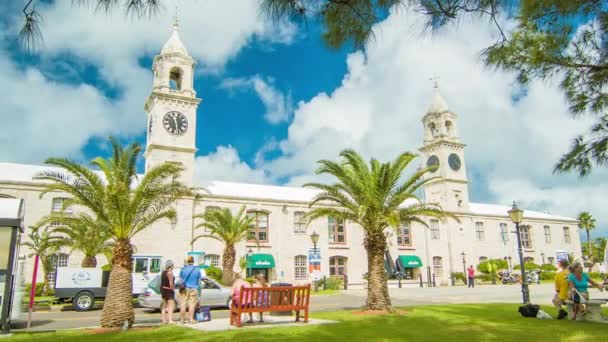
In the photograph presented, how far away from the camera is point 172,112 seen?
122ft

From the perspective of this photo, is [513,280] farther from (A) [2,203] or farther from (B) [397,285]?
(A) [2,203]

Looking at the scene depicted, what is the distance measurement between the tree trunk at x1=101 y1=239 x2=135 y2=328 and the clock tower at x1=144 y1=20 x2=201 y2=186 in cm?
2352

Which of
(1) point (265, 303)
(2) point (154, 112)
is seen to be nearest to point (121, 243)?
(1) point (265, 303)

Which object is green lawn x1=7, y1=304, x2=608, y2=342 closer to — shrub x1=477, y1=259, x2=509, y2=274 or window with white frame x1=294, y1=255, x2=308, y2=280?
window with white frame x1=294, y1=255, x2=308, y2=280

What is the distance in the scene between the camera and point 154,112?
121ft

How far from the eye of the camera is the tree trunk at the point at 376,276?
49.5ft

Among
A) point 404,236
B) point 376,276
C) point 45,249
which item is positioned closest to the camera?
point 376,276

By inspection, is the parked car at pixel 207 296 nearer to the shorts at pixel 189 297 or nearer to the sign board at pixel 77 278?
the sign board at pixel 77 278

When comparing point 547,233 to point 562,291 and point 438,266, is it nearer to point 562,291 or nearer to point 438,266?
point 438,266

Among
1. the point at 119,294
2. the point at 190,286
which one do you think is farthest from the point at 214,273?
the point at 190,286

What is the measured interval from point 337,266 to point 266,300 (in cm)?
3083

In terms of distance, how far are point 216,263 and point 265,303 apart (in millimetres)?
26391

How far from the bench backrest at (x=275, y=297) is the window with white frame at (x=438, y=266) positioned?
3720cm

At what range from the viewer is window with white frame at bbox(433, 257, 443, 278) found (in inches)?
1795
